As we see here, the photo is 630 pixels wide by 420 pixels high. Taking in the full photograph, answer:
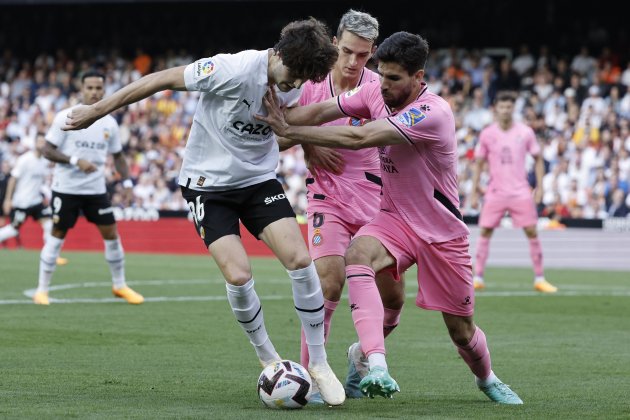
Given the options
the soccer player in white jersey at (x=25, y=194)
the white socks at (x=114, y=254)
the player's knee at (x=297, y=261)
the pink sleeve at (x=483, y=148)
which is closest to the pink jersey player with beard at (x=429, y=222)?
the player's knee at (x=297, y=261)

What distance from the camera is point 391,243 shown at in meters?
6.74

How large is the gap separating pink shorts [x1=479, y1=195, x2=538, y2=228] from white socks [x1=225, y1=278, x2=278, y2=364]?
9964 mm

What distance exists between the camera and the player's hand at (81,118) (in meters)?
6.68

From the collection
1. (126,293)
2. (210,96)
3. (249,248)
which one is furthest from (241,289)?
(249,248)

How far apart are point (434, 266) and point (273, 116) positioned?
1.27m

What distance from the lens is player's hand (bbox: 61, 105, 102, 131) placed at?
6.68m

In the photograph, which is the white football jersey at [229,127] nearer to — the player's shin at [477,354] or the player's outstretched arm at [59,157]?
the player's shin at [477,354]

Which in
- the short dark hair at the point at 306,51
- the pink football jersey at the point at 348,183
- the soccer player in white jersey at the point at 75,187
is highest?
the short dark hair at the point at 306,51

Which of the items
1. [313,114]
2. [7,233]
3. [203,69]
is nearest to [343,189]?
[313,114]

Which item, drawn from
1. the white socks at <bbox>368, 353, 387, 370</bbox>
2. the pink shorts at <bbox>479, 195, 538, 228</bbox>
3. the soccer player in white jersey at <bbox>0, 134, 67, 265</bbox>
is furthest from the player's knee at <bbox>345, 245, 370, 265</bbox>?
the soccer player in white jersey at <bbox>0, 134, 67, 265</bbox>

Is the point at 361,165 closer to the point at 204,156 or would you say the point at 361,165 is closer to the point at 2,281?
the point at 204,156

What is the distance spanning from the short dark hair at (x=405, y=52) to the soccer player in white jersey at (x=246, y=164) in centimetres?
34

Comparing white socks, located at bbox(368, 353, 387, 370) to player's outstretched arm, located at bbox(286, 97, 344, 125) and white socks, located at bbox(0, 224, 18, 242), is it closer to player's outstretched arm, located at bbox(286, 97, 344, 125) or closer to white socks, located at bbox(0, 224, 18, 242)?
player's outstretched arm, located at bbox(286, 97, 344, 125)

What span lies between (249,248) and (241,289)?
18.0 metres
